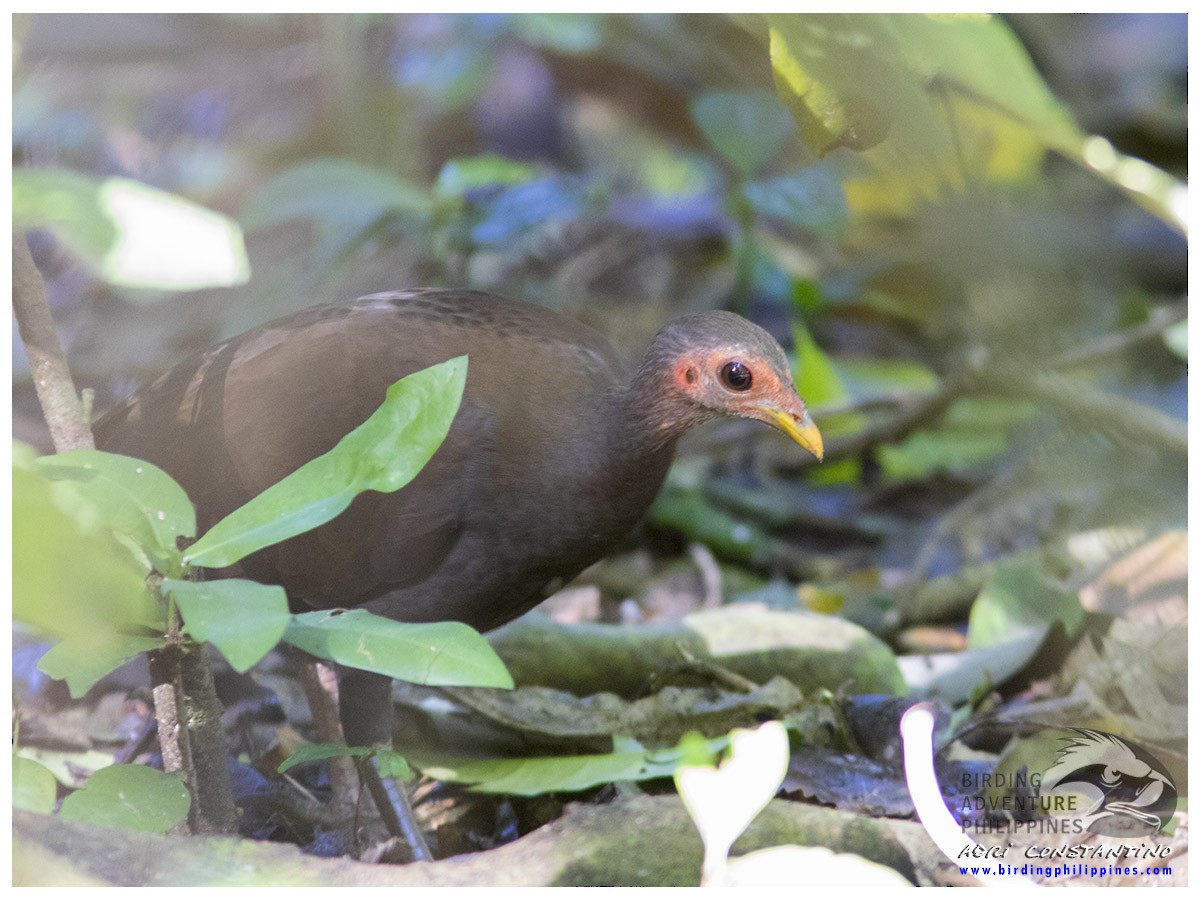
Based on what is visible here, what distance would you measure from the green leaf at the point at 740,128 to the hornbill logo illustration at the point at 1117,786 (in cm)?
251

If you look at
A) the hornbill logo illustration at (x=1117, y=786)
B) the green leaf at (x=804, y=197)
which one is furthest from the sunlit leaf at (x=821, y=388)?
the hornbill logo illustration at (x=1117, y=786)

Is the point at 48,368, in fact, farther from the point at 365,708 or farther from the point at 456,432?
the point at 365,708

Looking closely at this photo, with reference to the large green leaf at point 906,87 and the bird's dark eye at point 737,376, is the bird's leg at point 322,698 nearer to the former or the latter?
the bird's dark eye at point 737,376

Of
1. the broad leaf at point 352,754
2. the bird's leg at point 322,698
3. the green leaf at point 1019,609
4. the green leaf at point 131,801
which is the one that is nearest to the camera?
the green leaf at point 131,801

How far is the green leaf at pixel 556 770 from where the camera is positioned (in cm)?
235


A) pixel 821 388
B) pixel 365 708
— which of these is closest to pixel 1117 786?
pixel 365 708

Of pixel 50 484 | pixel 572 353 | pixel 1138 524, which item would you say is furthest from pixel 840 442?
pixel 50 484

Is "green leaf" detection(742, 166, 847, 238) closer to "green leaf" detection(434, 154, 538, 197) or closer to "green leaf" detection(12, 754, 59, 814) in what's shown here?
"green leaf" detection(434, 154, 538, 197)

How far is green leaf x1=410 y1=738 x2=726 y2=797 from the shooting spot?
2.35 m

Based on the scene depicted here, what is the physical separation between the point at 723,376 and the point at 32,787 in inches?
58.3

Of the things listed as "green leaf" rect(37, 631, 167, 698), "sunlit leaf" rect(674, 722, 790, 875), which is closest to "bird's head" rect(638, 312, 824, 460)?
"sunlit leaf" rect(674, 722, 790, 875)

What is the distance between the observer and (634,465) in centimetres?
264

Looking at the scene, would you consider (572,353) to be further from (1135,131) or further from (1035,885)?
(1135,131)

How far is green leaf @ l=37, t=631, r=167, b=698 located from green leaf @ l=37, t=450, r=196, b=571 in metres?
0.13
